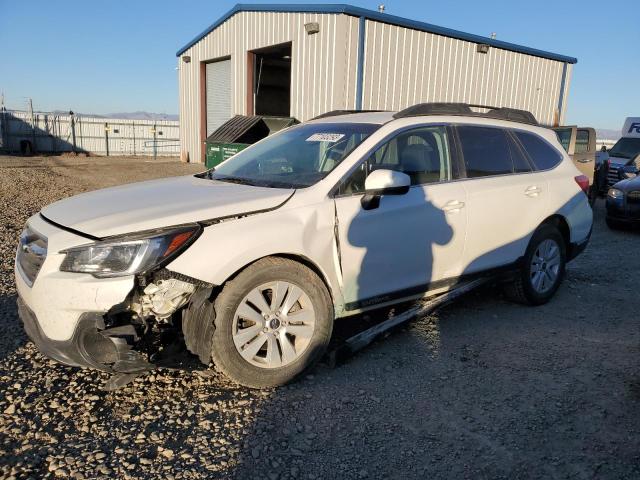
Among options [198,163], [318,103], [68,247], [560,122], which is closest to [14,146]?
[198,163]

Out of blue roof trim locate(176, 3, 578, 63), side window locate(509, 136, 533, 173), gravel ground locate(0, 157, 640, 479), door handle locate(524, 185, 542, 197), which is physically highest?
blue roof trim locate(176, 3, 578, 63)

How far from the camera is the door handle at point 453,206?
3.91m

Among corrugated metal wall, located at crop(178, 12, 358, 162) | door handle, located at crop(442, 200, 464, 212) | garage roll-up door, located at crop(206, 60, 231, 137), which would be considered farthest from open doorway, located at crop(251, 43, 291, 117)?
door handle, located at crop(442, 200, 464, 212)

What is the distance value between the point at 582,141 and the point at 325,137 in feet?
33.1

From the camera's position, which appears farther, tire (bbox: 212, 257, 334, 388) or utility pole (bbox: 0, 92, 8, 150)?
utility pole (bbox: 0, 92, 8, 150)

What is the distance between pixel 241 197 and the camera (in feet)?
10.5

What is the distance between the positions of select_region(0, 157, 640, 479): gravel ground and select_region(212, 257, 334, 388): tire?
0.55ft

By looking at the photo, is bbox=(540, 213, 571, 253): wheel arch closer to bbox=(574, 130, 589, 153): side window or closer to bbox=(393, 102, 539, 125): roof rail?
bbox=(393, 102, 539, 125): roof rail

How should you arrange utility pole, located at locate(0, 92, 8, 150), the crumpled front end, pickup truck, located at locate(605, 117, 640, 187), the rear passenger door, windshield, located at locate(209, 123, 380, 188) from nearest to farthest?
the crumpled front end
windshield, located at locate(209, 123, 380, 188)
the rear passenger door
pickup truck, located at locate(605, 117, 640, 187)
utility pole, located at locate(0, 92, 8, 150)

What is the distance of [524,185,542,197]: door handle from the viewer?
4562 millimetres

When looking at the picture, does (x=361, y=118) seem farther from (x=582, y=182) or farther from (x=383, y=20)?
(x=383, y=20)

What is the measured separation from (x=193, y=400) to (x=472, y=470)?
1.63 m

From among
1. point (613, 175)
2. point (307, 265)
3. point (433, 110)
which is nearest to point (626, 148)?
point (613, 175)

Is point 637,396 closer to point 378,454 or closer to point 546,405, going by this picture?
point 546,405
